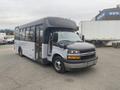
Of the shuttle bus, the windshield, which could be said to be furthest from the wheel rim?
the windshield

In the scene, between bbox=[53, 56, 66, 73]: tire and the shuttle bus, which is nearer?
the shuttle bus

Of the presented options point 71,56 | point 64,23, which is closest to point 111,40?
point 64,23

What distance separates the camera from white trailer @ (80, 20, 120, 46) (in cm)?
1595

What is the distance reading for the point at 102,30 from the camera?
16.0 meters

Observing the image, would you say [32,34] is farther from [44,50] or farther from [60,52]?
[60,52]

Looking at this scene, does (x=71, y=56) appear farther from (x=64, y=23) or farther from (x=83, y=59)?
(x=64, y=23)

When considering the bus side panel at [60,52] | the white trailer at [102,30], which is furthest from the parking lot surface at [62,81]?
the white trailer at [102,30]

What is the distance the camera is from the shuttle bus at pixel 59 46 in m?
5.14

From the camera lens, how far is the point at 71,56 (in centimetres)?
511

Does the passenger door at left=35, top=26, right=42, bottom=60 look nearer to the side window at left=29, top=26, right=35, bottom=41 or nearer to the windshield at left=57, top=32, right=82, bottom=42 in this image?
the side window at left=29, top=26, right=35, bottom=41

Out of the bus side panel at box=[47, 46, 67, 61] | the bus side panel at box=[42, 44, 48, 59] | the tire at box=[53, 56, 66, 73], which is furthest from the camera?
the bus side panel at box=[42, 44, 48, 59]

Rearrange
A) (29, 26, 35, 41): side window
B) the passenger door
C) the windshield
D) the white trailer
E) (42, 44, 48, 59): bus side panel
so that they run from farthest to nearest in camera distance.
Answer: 1. the white trailer
2. (29, 26, 35, 41): side window
3. the passenger door
4. (42, 44, 48, 59): bus side panel
5. the windshield

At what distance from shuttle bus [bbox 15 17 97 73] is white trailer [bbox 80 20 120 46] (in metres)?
9.88

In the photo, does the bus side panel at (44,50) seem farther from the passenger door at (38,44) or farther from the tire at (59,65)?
the tire at (59,65)
